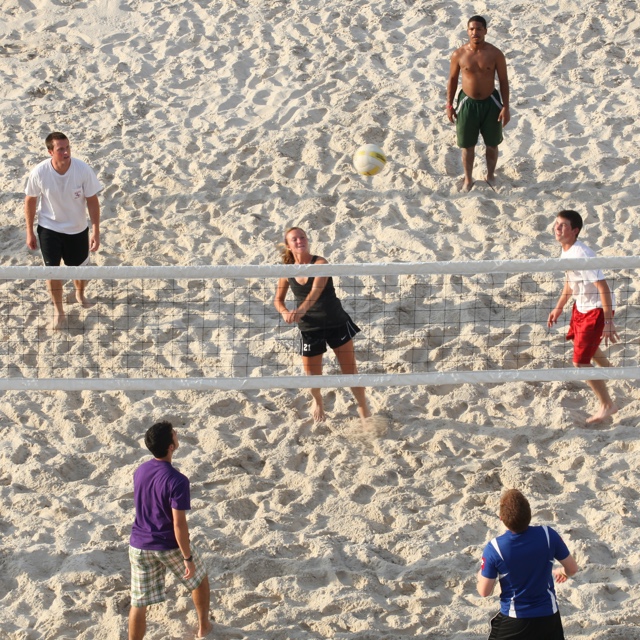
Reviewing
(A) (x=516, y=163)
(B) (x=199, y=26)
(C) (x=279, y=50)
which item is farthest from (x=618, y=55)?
(B) (x=199, y=26)

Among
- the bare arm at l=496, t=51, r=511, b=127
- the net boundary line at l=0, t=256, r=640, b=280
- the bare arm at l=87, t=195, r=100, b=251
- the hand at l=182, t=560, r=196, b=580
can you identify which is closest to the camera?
the hand at l=182, t=560, r=196, b=580

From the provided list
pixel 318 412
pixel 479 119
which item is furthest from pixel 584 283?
pixel 479 119

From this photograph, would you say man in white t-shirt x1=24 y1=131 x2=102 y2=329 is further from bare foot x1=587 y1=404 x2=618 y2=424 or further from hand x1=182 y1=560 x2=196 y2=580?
bare foot x1=587 y1=404 x2=618 y2=424

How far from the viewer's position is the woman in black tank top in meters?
6.76

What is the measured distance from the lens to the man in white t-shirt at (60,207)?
26.1 feet

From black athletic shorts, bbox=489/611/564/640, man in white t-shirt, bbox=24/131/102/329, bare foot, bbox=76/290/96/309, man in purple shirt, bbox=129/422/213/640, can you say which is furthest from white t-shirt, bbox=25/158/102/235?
black athletic shorts, bbox=489/611/564/640

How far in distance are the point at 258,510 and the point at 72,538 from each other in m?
1.10

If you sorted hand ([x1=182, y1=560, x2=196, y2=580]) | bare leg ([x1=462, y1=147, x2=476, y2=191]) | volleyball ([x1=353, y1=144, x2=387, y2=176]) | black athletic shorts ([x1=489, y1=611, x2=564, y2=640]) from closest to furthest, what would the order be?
black athletic shorts ([x1=489, y1=611, x2=564, y2=640]) → hand ([x1=182, y1=560, x2=196, y2=580]) → volleyball ([x1=353, y1=144, x2=387, y2=176]) → bare leg ([x1=462, y1=147, x2=476, y2=191])

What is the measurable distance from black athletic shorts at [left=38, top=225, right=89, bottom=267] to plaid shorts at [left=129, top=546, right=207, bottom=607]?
3.44m

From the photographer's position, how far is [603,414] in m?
7.04

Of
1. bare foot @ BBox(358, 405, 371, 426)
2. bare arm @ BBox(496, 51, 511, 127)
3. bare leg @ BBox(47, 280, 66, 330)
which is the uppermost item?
bare arm @ BBox(496, 51, 511, 127)

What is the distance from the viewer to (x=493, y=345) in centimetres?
774

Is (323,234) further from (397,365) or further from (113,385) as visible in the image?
(113,385)

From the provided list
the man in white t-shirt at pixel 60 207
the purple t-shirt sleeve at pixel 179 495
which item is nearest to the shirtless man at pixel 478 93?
the man in white t-shirt at pixel 60 207
